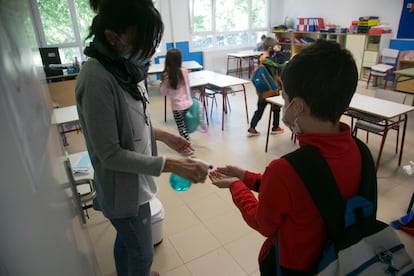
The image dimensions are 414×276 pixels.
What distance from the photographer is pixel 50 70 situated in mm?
4723

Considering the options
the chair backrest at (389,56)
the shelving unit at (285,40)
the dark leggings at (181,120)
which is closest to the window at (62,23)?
the dark leggings at (181,120)

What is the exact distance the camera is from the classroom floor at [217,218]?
6.61ft

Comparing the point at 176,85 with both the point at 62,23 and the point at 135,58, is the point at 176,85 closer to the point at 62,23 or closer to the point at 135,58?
the point at 135,58

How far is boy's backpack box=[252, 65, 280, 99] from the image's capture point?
3.84 m

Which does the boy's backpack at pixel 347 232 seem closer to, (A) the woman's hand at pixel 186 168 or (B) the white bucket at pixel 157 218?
(A) the woman's hand at pixel 186 168

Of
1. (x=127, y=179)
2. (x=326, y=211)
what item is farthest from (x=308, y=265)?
(x=127, y=179)

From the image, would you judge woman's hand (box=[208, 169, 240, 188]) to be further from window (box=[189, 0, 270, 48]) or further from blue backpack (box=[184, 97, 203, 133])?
window (box=[189, 0, 270, 48])

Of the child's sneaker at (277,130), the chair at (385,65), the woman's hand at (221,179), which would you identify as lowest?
the child's sneaker at (277,130)

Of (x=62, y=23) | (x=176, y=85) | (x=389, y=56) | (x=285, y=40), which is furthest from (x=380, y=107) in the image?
(x=62, y=23)

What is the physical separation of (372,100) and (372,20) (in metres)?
4.37

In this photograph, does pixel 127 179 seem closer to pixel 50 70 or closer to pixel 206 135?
pixel 206 135

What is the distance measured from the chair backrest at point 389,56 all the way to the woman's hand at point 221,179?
21.2 feet

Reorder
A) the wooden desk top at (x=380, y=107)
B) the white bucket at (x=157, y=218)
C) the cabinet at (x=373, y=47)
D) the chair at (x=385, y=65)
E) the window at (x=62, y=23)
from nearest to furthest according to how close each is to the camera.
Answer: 1. the white bucket at (x=157, y=218)
2. the wooden desk top at (x=380, y=107)
3. the chair at (x=385, y=65)
4. the window at (x=62, y=23)
5. the cabinet at (x=373, y=47)

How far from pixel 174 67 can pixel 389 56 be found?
17.0 ft
